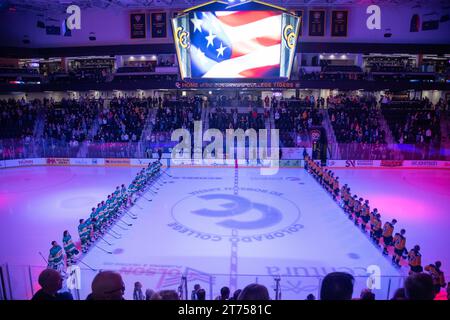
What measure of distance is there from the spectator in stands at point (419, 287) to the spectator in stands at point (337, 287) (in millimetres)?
372

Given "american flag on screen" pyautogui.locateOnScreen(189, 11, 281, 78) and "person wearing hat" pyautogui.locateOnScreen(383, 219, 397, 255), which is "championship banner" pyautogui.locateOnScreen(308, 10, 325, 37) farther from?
"person wearing hat" pyautogui.locateOnScreen(383, 219, 397, 255)

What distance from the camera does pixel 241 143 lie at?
73.5 feet

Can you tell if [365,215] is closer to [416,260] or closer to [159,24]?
[416,260]

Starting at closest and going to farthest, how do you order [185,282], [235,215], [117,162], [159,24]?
[185,282] < [235,215] < [117,162] < [159,24]

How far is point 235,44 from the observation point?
54.0ft

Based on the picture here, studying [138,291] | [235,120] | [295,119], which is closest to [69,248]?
[138,291]

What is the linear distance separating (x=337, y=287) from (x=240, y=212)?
10963 millimetres

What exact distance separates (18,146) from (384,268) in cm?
2067

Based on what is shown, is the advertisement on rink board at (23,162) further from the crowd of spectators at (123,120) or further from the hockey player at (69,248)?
the hockey player at (69,248)

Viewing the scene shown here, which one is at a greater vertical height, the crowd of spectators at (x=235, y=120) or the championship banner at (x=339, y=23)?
the championship banner at (x=339, y=23)

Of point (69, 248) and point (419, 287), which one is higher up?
point (419, 287)

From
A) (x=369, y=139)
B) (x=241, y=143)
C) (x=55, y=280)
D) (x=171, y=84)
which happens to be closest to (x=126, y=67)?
(x=171, y=84)

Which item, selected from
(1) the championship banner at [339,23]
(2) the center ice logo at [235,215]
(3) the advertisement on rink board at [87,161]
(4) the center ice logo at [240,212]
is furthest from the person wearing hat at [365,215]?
(1) the championship banner at [339,23]

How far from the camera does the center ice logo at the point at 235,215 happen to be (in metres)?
11.4
